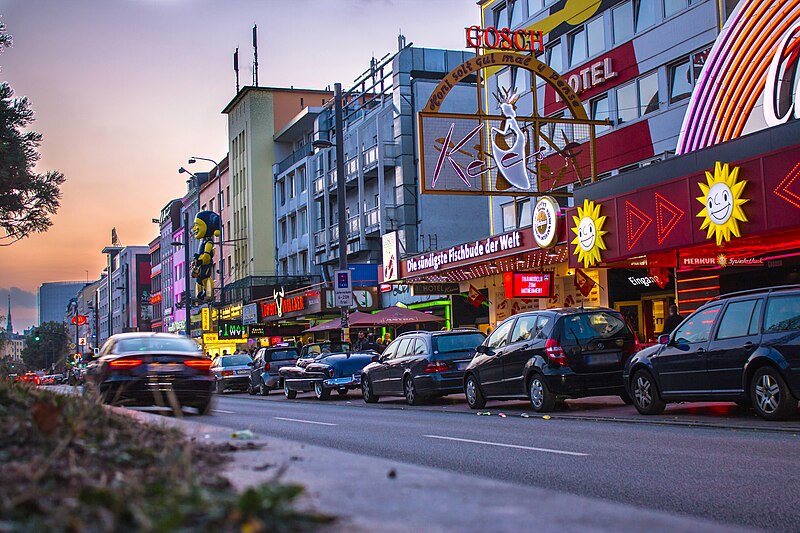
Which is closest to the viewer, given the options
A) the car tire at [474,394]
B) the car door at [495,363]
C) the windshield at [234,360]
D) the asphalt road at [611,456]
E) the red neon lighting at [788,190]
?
the asphalt road at [611,456]

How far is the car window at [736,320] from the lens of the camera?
14500 mm

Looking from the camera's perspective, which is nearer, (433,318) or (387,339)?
(433,318)

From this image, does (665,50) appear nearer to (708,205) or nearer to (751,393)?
(708,205)

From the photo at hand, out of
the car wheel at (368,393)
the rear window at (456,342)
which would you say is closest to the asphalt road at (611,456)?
the rear window at (456,342)

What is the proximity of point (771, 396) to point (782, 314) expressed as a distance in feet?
3.61

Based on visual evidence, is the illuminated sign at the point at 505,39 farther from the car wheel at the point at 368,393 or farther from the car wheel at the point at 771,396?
the car wheel at the point at 771,396

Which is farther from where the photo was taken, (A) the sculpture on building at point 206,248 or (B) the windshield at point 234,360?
(A) the sculpture on building at point 206,248

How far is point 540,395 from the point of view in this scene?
18078mm

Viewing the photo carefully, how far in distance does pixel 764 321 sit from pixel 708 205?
6746mm

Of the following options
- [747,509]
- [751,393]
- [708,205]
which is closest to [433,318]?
[708,205]

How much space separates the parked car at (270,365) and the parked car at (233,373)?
165 cm

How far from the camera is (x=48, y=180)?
17906 mm

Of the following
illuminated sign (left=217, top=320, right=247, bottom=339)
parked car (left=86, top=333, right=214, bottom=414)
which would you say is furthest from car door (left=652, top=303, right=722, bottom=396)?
illuminated sign (left=217, top=320, right=247, bottom=339)

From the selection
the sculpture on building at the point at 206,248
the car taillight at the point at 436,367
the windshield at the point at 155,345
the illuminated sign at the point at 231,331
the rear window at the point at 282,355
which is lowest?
the car taillight at the point at 436,367
